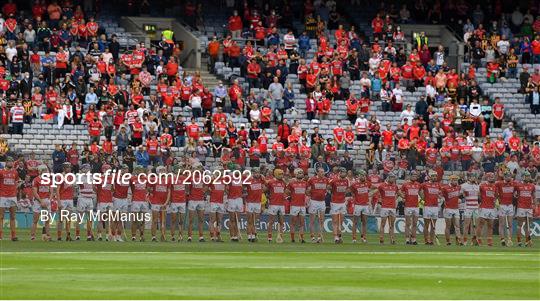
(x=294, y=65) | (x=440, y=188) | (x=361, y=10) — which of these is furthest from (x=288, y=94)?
(x=440, y=188)

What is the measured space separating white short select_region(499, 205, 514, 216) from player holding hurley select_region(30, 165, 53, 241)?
Result: 38.7ft

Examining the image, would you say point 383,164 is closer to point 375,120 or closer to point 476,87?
point 375,120

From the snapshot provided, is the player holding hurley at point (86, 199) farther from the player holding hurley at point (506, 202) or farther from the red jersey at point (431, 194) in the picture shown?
the player holding hurley at point (506, 202)

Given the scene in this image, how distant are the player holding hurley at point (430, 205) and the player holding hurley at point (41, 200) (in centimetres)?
982

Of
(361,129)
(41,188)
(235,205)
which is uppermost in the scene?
(361,129)

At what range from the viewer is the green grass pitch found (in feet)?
68.4

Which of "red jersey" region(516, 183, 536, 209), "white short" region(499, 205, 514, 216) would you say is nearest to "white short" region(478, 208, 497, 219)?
"white short" region(499, 205, 514, 216)

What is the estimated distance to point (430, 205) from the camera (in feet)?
122

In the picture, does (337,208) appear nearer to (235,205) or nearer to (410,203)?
(410,203)

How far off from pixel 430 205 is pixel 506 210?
6.60 ft

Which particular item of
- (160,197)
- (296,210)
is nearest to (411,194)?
(296,210)

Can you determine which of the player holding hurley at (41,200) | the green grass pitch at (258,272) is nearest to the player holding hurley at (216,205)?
the green grass pitch at (258,272)

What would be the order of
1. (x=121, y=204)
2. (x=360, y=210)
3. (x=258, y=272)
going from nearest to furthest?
1. (x=258, y=272)
2. (x=121, y=204)
3. (x=360, y=210)

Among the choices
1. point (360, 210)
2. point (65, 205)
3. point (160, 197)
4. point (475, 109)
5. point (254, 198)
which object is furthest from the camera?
point (475, 109)
